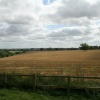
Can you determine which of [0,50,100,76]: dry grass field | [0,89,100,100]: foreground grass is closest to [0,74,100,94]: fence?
[0,89,100,100]: foreground grass

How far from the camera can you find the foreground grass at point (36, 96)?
13516mm

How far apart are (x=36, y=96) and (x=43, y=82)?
2227 mm

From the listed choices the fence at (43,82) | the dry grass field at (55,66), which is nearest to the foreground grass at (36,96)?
the fence at (43,82)

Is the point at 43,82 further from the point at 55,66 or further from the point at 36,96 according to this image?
the point at 55,66

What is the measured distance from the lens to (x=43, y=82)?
1623cm

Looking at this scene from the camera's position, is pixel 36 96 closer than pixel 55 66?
Yes

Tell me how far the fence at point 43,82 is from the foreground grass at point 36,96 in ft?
2.12

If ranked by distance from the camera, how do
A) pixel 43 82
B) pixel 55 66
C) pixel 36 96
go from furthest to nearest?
pixel 55 66, pixel 43 82, pixel 36 96

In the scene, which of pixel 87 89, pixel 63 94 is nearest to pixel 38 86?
pixel 63 94

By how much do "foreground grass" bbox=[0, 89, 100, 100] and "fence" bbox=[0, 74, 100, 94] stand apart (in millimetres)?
647

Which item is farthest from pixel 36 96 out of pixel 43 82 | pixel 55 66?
pixel 55 66

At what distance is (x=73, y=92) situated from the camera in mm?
15070

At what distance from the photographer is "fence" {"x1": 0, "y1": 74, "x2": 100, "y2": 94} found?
15422 mm

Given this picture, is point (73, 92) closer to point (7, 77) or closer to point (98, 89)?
point (98, 89)
